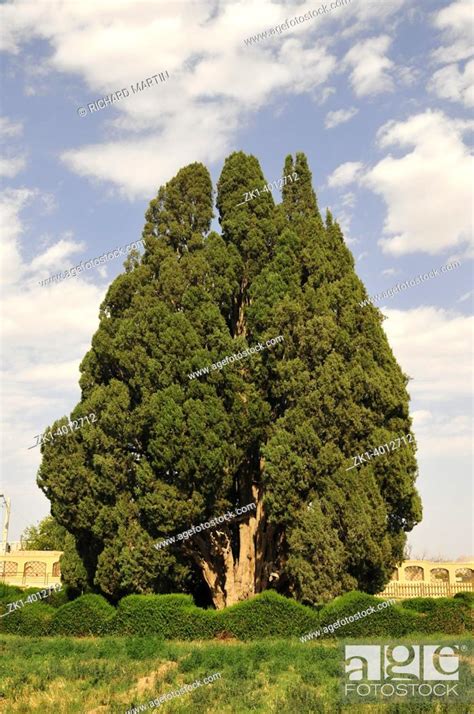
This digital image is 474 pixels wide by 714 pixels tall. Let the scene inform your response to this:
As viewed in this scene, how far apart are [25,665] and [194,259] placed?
35.9 ft

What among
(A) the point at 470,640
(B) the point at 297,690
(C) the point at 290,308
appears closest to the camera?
(B) the point at 297,690

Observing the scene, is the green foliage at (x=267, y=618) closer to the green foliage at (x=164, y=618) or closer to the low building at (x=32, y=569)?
the green foliage at (x=164, y=618)

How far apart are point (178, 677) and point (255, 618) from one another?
376 cm

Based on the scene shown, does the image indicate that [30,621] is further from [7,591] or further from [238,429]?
[238,429]

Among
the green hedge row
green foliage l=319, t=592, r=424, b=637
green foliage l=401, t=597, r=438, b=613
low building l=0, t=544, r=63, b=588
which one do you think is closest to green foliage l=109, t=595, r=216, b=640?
the green hedge row

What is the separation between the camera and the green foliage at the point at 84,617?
1512 centimetres

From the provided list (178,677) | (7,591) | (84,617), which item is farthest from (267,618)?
(7,591)

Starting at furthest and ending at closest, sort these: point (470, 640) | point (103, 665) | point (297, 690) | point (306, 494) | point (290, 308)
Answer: point (290, 308)
point (306, 494)
point (470, 640)
point (103, 665)
point (297, 690)

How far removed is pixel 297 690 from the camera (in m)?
9.77

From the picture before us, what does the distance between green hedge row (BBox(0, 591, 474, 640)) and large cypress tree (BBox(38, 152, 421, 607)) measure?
0.84m

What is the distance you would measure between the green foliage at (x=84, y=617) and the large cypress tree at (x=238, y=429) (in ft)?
2.55

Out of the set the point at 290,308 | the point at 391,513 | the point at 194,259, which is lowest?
the point at 391,513

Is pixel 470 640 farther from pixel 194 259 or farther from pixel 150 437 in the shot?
pixel 194 259

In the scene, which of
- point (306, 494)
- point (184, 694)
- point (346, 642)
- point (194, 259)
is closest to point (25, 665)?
point (184, 694)
